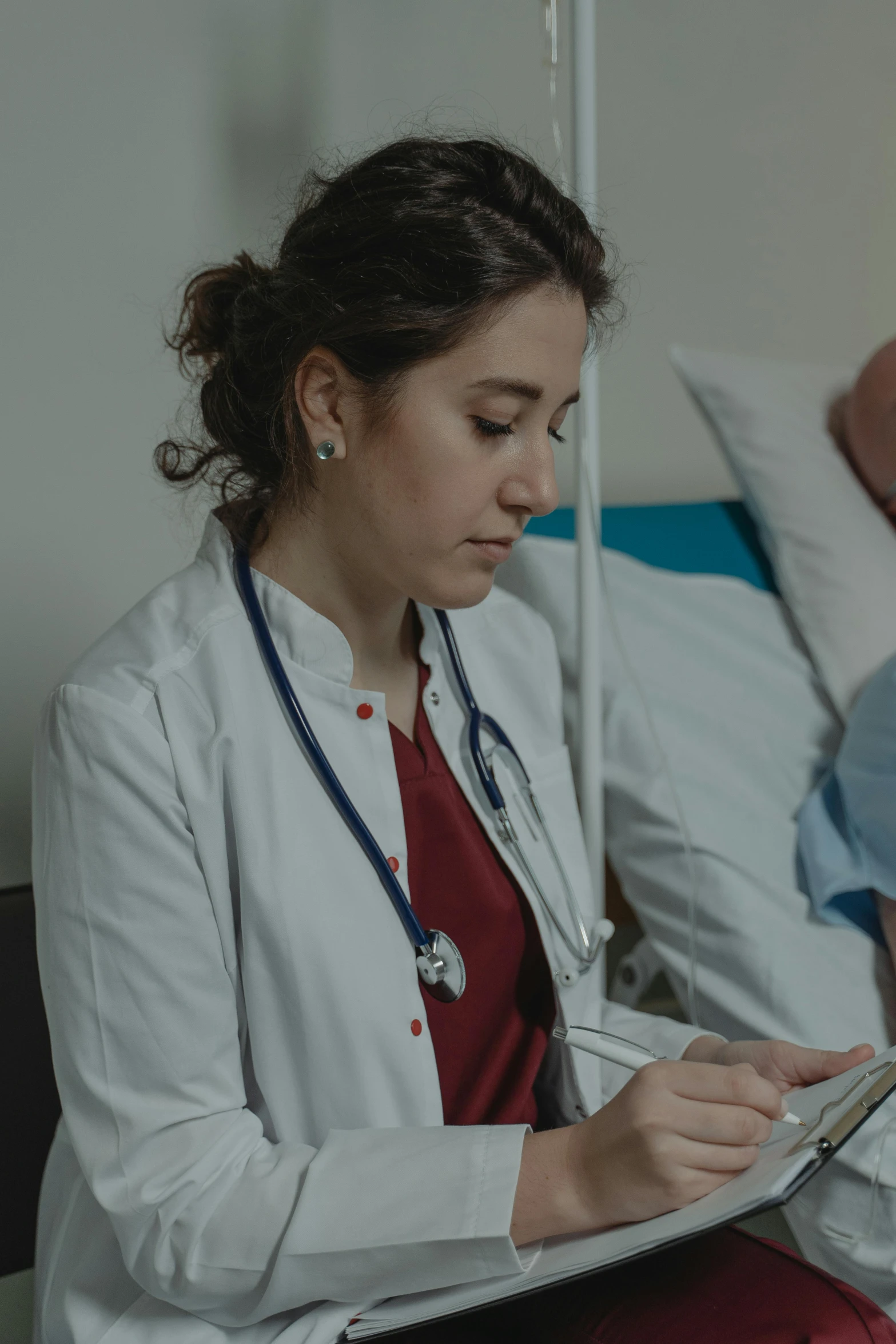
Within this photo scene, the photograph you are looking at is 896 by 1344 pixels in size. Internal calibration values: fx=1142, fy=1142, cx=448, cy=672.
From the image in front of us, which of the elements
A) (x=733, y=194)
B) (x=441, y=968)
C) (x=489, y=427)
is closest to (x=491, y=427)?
(x=489, y=427)

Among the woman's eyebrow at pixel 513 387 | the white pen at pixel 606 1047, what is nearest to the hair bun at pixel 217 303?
the woman's eyebrow at pixel 513 387

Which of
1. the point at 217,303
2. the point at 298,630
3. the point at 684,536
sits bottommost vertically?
the point at 684,536

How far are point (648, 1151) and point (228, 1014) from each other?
314mm

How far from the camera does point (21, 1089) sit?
120 cm

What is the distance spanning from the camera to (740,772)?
1.36m

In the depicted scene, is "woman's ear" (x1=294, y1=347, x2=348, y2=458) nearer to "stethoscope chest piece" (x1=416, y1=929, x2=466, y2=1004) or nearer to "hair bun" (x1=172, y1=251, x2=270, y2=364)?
"hair bun" (x1=172, y1=251, x2=270, y2=364)

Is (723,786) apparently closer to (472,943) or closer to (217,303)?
(472,943)

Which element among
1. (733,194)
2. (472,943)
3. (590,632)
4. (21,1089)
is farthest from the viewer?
(733,194)

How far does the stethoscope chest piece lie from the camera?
89cm

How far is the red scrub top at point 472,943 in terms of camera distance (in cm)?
100

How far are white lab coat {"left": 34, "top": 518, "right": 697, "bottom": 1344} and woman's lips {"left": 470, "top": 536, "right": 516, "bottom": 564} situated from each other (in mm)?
142

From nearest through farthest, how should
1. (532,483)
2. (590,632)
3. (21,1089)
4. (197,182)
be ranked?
1. (532,483)
2. (21,1089)
3. (590,632)
4. (197,182)

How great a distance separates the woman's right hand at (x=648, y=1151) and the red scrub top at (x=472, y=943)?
0.22 meters

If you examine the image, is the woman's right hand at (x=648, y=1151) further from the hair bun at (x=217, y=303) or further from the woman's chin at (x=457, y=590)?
the hair bun at (x=217, y=303)
